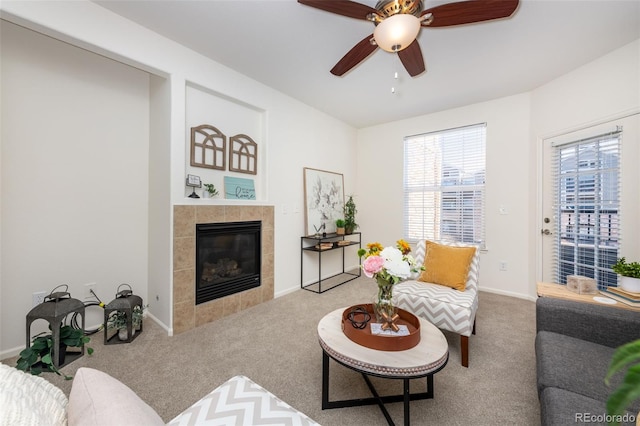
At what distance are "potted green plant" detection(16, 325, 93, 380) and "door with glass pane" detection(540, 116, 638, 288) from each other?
404 cm

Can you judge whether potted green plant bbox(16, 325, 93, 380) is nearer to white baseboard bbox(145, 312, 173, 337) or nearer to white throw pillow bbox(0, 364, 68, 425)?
white throw pillow bbox(0, 364, 68, 425)

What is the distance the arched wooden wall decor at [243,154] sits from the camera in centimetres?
287

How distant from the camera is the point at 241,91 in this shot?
2.88 meters

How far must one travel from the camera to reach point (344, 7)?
5.00ft

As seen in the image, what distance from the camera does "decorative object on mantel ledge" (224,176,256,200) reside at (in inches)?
112

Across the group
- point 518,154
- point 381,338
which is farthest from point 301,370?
point 518,154

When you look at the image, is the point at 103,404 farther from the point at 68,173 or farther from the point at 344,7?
the point at 68,173

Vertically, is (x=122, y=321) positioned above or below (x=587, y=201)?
below

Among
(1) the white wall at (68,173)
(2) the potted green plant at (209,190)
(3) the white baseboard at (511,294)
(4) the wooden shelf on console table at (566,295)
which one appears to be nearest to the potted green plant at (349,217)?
(3) the white baseboard at (511,294)

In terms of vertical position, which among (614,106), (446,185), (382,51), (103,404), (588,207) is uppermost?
(382,51)

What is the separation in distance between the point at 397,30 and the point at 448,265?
6.65 feet

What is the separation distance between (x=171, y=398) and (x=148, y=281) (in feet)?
5.02

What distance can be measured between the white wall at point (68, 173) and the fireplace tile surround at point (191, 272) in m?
0.66

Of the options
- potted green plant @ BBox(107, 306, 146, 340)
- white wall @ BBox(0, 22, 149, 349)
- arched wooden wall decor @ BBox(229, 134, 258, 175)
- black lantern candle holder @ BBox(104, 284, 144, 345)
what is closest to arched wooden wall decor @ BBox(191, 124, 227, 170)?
arched wooden wall decor @ BBox(229, 134, 258, 175)
